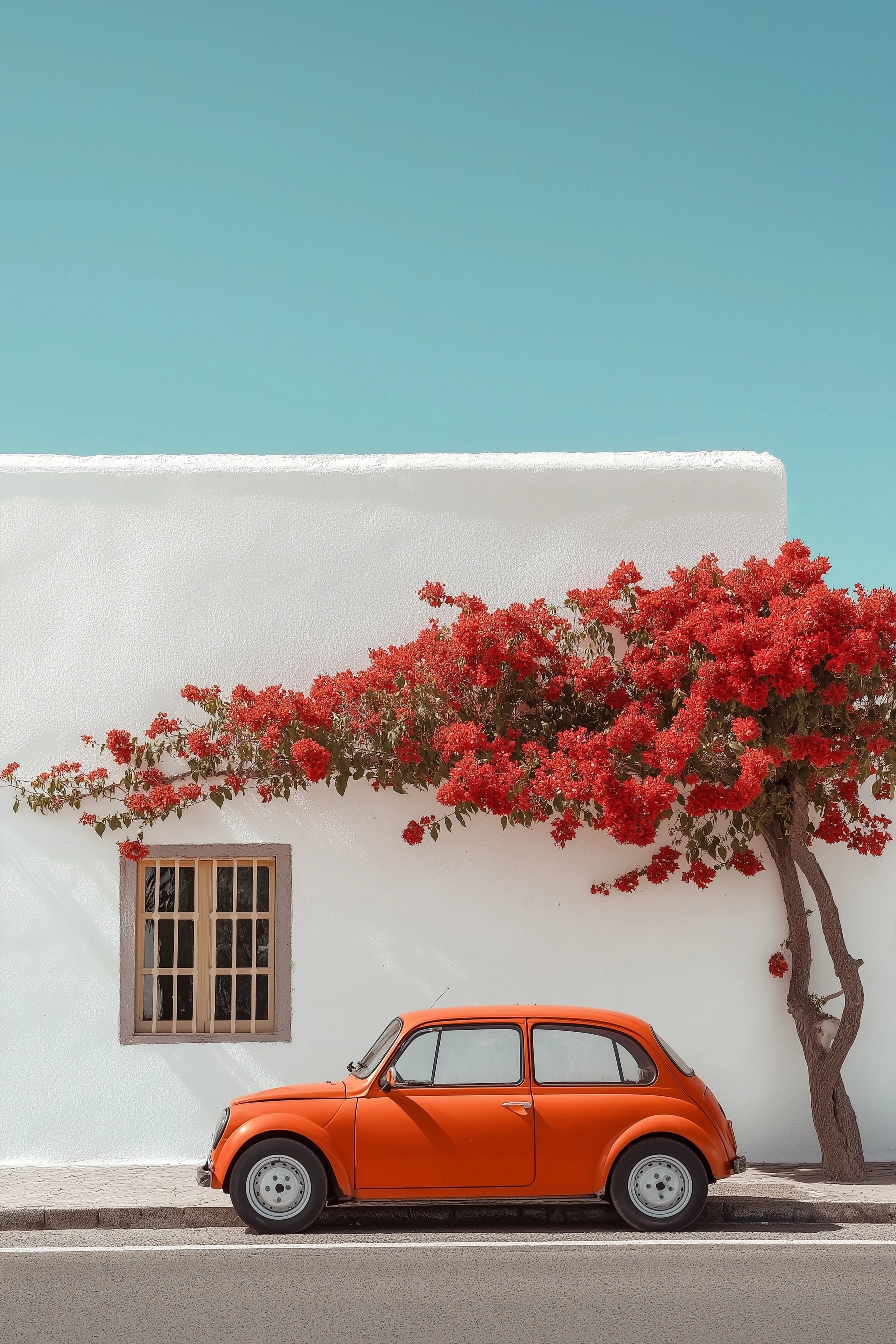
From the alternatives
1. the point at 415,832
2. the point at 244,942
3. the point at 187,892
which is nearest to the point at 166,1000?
the point at 244,942

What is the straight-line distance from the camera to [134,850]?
33.0 ft

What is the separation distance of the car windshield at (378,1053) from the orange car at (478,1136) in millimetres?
46

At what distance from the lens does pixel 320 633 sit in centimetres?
1066

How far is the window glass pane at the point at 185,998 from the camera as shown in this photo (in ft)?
33.8

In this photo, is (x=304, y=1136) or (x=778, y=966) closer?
(x=304, y=1136)

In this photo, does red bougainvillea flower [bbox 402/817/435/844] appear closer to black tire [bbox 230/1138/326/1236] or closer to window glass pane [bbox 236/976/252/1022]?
window glass pane [bbox 236/976/252/1022]

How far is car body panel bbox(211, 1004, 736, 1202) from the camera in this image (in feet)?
24.4

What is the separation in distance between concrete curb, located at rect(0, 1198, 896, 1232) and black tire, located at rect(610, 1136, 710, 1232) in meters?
0.38

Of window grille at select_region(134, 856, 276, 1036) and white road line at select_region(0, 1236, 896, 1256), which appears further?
window grille at select_region(134, 856, 276, 1036)

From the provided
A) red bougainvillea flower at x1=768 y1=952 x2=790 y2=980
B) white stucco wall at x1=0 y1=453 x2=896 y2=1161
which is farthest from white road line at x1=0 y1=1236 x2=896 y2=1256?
red bougainvillea flower at x1=768 y1=952 x2=790 y2=980

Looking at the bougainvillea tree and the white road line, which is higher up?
the bougainvillea tree

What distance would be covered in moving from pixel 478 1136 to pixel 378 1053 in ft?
2.80

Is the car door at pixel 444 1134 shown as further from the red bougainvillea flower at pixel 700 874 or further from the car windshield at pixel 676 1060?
Answer: the red bougainvillea flower at pixel 700 874

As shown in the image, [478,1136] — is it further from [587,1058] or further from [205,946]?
[205,946]
